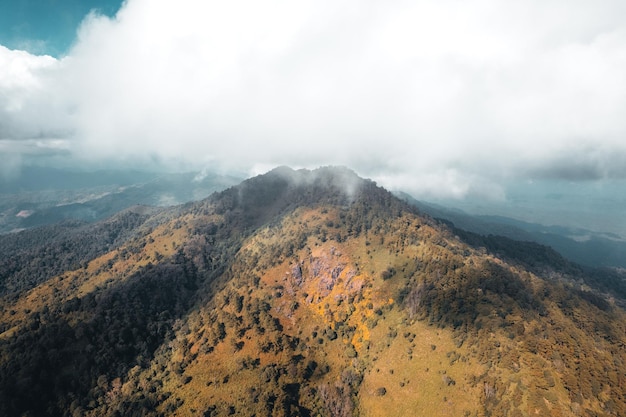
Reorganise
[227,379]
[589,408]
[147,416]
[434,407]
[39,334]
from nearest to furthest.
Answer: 1. [589,408]
2. [434,407]
3. [147,416]
4. [227,379]
5. [39,334]

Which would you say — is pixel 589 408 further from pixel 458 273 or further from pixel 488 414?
pixel 458 273

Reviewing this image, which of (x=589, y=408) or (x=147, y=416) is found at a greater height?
(x=589, y=408)

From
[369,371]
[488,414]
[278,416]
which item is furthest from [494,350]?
[278,416]

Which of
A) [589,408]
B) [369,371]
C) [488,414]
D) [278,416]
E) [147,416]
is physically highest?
[589,408]

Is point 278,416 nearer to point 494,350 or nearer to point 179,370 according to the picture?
point 179,370

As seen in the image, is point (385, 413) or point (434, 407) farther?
point (385, 413)

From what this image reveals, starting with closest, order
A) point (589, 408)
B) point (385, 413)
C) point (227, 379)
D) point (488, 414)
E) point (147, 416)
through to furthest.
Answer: point (589, 408), point (488, 414), point (385, 413), point (147, 416), point (227, 379)

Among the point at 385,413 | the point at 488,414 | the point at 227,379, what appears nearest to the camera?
the point at 488,414

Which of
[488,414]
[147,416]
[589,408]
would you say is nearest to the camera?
[589,408]

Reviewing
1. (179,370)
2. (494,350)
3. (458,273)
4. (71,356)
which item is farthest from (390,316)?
(71,356)
